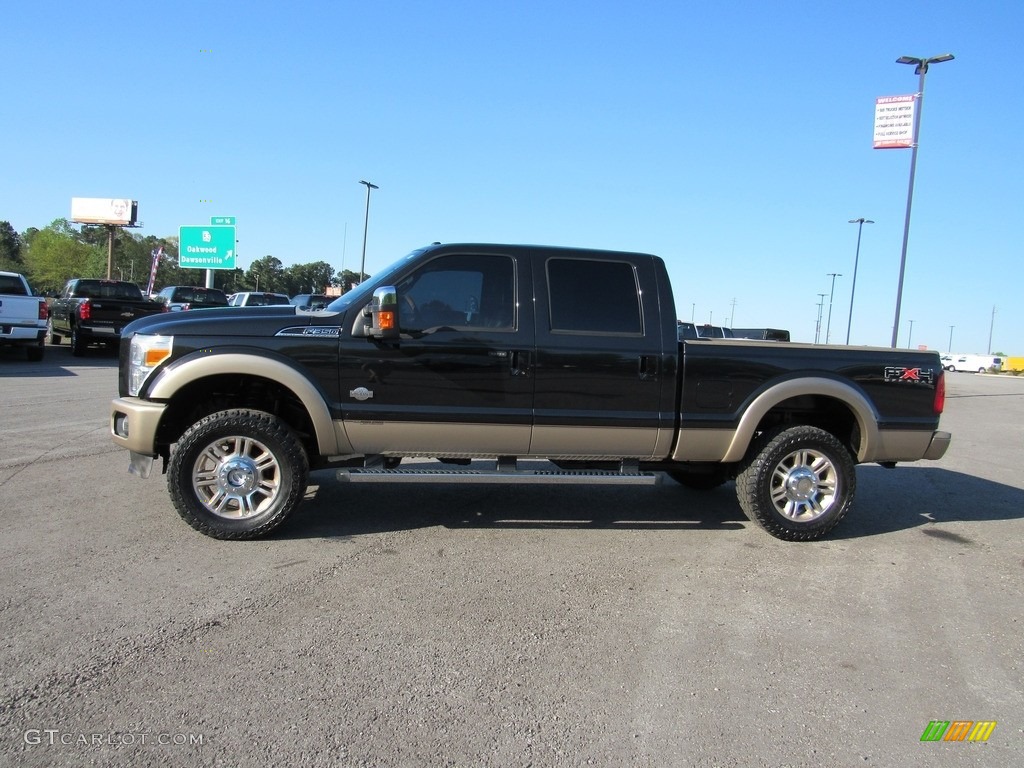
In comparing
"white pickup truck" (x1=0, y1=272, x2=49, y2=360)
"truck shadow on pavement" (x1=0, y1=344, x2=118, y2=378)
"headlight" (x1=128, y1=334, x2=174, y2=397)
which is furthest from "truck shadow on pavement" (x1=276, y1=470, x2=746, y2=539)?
"white pickup truck" (x1=0, y1=272, x2=49, y2=360)

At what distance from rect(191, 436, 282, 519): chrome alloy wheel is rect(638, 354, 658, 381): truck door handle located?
102 inches

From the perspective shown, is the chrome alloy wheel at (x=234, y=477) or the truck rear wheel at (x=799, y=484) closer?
the chrome alloy wheel at (x=234, y=477)

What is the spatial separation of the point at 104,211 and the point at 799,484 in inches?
3271

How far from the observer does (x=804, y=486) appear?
5.55 metres

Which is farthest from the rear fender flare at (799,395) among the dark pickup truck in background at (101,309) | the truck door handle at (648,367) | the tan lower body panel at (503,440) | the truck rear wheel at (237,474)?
the dark pickup truck in background at (101,309)

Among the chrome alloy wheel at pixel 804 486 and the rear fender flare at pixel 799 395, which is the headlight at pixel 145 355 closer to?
the rear fender flare at pixel 799 395

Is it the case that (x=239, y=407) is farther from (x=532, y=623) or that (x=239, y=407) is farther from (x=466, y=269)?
(x=532, y=623)

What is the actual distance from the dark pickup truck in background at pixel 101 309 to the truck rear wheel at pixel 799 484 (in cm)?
1599

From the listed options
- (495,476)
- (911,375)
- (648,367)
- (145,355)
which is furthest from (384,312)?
(911,375)

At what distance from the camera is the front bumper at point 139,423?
15.9ft

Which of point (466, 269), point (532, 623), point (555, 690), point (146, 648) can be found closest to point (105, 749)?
point (146, 648)

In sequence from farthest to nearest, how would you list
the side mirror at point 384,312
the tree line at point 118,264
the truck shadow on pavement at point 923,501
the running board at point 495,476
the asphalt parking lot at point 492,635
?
1. the tree line at point 118,264
2. the truck shadow on pavement at point 923,501
3. the running board at point 495,476
4. the side mirror at point 384,312
5. the asphalt parking lot at point 492,635

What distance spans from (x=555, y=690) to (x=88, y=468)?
17.8 feet

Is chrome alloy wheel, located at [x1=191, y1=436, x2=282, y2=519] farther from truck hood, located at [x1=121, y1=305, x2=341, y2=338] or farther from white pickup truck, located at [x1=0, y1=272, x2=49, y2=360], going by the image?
white pickup truck, located at [x1=0, y1=272, x2=49, y2=360]
